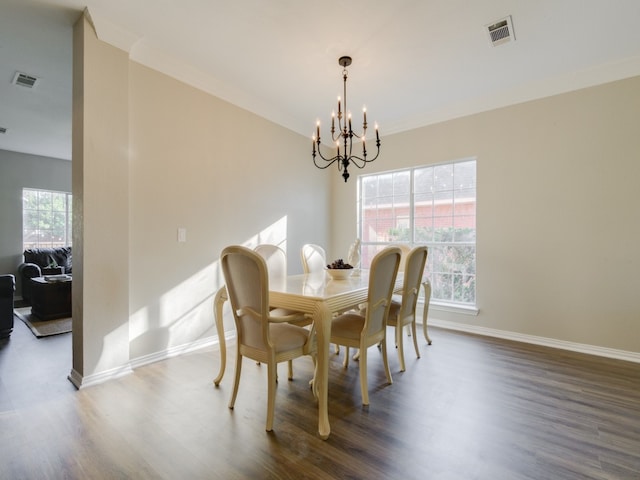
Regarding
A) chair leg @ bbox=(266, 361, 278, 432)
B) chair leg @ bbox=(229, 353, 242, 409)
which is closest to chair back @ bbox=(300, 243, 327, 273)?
chair leg @ bbox=(229, 353, 242, 409)

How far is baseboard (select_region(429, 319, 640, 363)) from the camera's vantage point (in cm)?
281

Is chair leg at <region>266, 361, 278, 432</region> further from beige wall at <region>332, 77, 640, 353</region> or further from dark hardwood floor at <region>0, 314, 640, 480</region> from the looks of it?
beige wall at <region>332, 77, 640, 353</region>

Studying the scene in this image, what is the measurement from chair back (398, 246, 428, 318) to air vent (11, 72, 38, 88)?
4020 millimetres

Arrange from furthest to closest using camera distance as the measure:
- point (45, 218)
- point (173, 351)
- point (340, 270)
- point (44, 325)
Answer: point (45, 218) < point (44, 325) < point (173, 351) < point (340, 270)

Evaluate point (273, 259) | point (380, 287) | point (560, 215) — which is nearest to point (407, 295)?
point (380, 287)

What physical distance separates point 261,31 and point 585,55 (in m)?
2.88

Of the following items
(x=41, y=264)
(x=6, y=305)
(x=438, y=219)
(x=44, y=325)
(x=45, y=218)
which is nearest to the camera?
(x=6, y=305)

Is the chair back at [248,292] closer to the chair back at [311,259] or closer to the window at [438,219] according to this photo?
the chair back at [311,259]

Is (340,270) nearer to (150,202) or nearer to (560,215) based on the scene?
(150,202)

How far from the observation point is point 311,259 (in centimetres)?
334

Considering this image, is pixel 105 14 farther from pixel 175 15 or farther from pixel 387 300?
pixel 387 300

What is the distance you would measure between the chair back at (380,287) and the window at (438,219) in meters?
2.01

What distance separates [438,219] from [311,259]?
1.85m

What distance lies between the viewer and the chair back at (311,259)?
10.6ft
